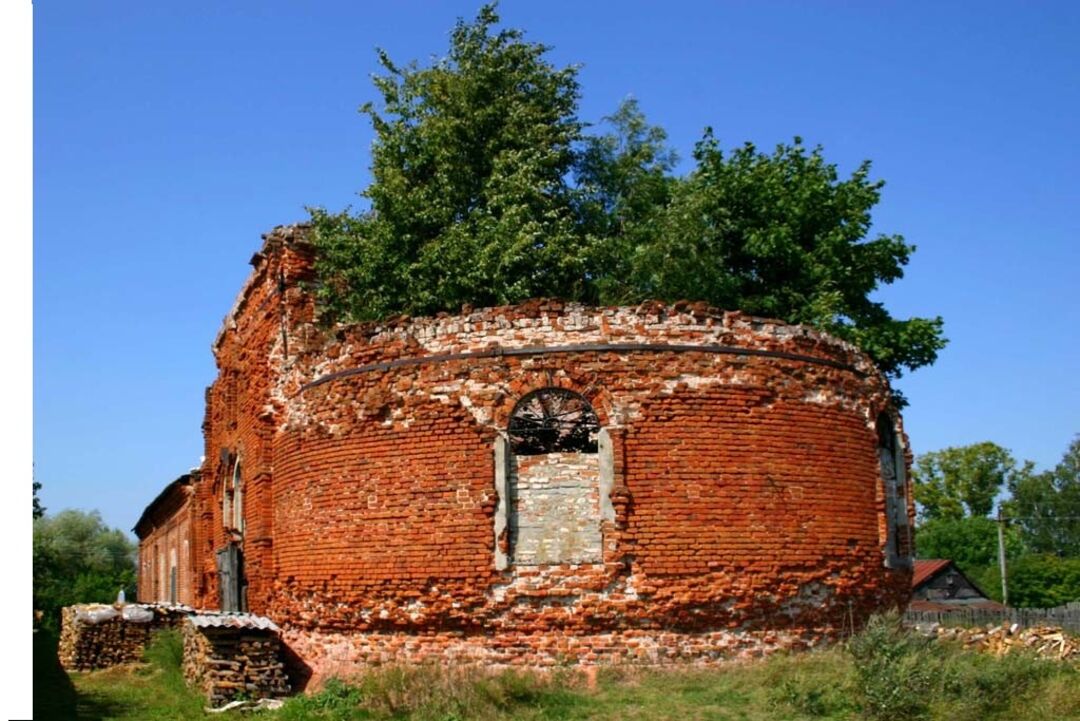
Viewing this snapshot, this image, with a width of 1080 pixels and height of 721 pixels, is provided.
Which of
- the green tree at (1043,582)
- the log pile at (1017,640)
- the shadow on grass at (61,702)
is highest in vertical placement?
the log pile at (1017,640)

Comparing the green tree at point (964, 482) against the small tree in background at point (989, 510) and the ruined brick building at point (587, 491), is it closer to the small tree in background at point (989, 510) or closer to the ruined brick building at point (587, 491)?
the small tree in background at point (989, 510)

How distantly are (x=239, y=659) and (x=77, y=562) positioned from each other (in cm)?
5348

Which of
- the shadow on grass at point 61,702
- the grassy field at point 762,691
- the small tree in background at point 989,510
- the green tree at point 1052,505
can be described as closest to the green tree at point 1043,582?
the small tree in background at point 989,510

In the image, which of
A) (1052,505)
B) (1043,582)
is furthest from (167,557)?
(1052,505)

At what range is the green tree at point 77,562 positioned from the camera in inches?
1705

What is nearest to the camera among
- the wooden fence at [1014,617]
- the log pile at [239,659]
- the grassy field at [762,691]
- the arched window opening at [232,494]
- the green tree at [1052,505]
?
the grassy field at [762,691]

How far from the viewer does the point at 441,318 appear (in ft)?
48.5

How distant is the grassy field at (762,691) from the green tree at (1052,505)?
194ft

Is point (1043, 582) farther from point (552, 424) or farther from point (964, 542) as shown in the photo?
point (552, 424)

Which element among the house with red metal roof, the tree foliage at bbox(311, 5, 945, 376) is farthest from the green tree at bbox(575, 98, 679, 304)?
the house with red metal roof

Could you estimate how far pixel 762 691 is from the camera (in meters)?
12.8

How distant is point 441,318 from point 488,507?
2.49m

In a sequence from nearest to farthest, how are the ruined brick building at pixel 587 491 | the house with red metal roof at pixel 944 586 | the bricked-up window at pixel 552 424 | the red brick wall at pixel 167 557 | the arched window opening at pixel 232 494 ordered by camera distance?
1. the ruined brick building at pixel 587 491
2. the bricked-up window at pixel 552 424
3. the arched window opening at pixel 232 494
4. the red brick wall at pixel 167 557
5. the house with red metal roof at pixel 944 586

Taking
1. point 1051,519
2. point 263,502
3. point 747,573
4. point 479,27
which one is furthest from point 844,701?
point 1051,519
